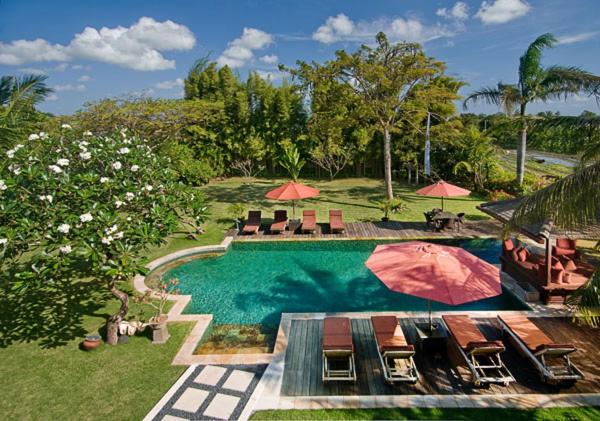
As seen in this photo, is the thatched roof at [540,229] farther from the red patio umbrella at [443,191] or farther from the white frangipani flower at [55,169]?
the white frangipani flower at [55,169]

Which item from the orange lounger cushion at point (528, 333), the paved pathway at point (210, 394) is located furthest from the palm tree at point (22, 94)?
the orange lounger cushion at point (528, 333)

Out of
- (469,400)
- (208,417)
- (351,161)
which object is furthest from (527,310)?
(351,161)

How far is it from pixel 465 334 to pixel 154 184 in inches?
296

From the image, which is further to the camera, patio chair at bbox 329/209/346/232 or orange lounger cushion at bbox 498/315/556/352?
patio chair at bbox 329/209/346/232

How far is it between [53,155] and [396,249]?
7.44 m

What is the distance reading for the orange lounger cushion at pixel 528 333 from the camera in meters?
6.49

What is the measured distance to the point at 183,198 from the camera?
938 centimetres

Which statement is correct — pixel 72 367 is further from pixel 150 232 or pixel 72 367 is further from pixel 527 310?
pixel 527 310

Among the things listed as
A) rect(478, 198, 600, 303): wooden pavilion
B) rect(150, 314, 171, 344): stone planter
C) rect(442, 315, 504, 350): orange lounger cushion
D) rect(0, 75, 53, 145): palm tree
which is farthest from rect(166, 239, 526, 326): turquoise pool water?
rect(0, 75, 53, 145): palm tree

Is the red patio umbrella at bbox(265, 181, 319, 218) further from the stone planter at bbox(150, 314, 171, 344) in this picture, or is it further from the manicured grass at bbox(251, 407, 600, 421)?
the manicured grass at bbox(251, 407, 600, 421)

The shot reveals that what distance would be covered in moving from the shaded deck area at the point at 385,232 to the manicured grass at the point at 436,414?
8.77 m

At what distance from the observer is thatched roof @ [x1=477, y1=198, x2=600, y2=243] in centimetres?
836

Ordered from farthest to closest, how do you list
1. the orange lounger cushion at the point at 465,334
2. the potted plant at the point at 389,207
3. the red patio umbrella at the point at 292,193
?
the potted plant at the point at 389,207 → the red patio umbrella at the point at 292,193 → the orange lounger cushion at the point at 465,334

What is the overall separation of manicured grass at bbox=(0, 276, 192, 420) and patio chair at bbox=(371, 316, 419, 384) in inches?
145
